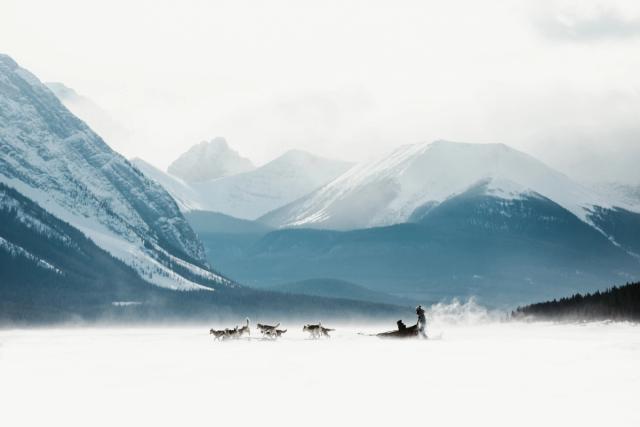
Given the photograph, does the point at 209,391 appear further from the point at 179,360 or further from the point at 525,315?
the point at 525,315

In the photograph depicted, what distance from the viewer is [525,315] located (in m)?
174

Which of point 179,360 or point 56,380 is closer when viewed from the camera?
point 56,380

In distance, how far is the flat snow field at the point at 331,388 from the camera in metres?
36.5

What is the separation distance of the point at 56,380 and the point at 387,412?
64.5ft

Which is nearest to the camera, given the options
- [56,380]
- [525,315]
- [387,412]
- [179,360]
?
[387,412]

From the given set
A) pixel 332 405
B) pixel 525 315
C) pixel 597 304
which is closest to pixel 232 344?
pixel 332 405

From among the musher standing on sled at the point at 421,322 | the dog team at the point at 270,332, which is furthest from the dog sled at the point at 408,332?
the dog team at the point at 270,332

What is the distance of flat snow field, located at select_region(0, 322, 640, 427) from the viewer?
36.5 metres

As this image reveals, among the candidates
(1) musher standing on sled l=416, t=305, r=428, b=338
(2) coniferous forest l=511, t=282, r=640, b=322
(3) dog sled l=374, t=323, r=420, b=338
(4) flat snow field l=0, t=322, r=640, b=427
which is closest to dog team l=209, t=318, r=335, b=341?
(3) dog sled l=374, t=323, r=420, b=338

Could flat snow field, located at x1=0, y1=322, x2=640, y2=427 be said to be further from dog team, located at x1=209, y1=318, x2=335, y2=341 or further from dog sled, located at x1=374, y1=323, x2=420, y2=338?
dog team, located at x1=209, y1=318, x2=335, y2=341

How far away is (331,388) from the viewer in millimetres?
45188

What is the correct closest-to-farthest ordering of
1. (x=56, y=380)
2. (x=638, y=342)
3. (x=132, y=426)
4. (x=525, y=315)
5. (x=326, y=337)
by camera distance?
(x=132, y=426)
(x=56, y=380)
(x=638, y=342)
(x=326, y=337)
(x=525, y=315)

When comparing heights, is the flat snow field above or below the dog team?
below

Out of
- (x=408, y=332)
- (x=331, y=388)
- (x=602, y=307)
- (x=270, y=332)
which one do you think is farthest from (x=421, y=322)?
(x=602, y=307)
